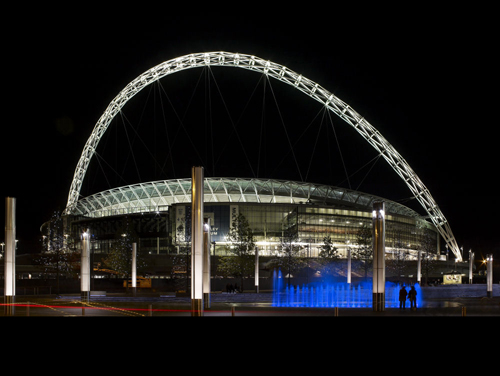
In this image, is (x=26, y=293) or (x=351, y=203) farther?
(x=351, y=203)

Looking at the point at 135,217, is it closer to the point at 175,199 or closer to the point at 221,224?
the point at 175,199

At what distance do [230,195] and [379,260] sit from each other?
80.0m

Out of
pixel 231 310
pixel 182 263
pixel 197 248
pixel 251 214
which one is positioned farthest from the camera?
pixel 251 214

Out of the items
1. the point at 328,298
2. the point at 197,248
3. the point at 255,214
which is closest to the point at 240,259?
the point at 328,298

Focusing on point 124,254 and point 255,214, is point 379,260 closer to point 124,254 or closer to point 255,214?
point 124,254

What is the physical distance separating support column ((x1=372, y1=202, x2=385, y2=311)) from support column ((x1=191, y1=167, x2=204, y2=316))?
379 inches

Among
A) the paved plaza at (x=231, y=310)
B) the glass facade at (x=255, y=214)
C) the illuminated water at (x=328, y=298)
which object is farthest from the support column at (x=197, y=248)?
the glass facade at (x=255, y=214)

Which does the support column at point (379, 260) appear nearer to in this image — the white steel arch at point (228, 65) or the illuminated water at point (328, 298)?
the illuminated water at point (328, 298)

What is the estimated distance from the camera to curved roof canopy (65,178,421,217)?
108438mm

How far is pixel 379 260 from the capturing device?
29.3 metres

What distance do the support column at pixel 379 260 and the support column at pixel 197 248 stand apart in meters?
9.62
